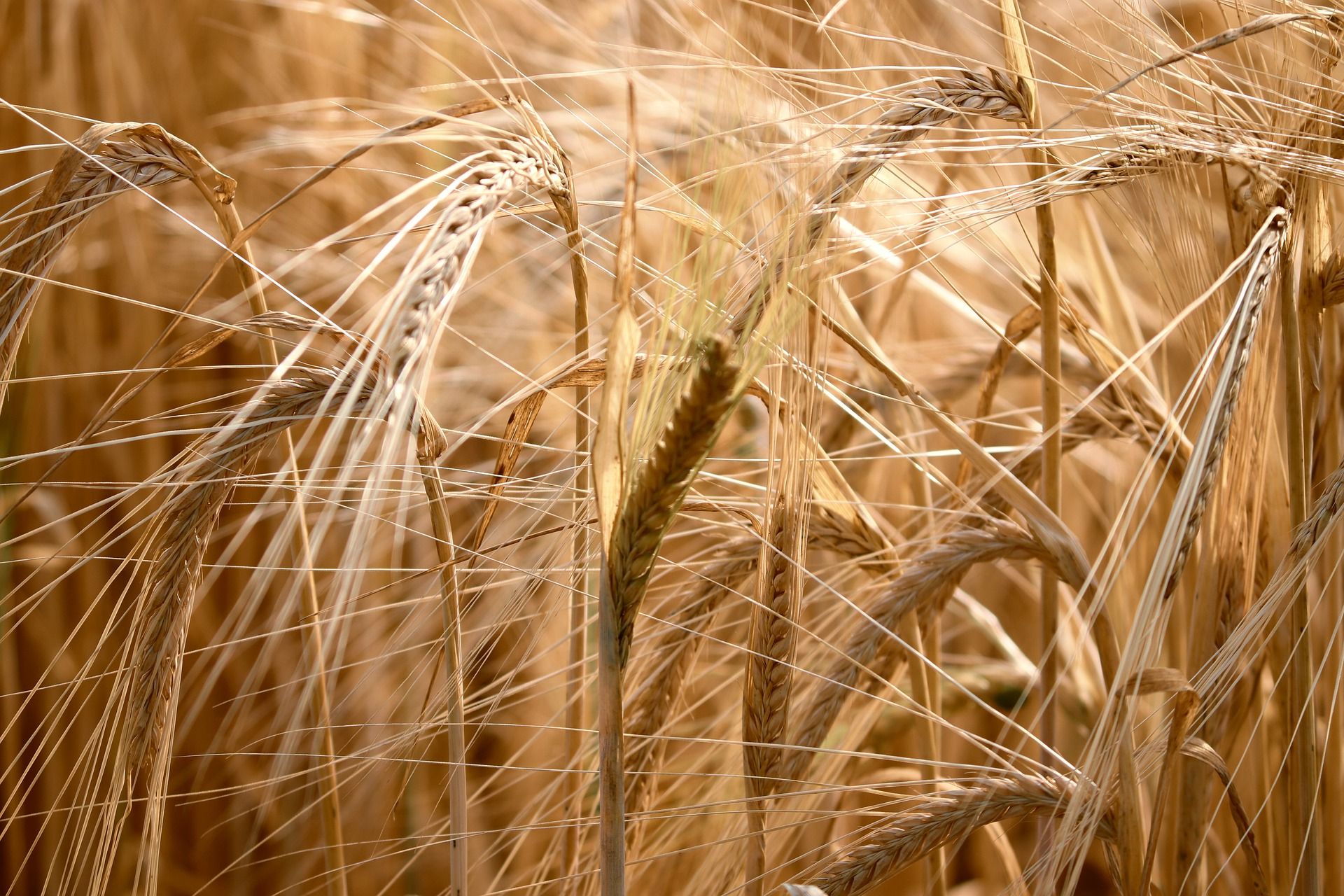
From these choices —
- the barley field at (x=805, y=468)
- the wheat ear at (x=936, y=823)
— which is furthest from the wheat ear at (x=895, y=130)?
the wheat ear at (x=936, y=823)

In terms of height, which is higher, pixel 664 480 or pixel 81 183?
pixel 81 183

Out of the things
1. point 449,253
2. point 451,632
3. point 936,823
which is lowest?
point 936,823

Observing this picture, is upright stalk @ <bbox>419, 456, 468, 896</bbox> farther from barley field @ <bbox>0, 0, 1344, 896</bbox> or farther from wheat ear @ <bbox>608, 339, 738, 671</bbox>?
wheat ear @ <bbox>608, 339, 738, 671</bbox>

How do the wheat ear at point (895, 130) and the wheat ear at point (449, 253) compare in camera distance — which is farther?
the wheat ear at point (895, 130)

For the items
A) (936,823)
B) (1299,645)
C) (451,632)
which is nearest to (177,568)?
(451,632)

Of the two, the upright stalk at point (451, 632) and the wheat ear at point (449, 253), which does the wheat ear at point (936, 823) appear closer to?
the upright stalk at point (451, 632)

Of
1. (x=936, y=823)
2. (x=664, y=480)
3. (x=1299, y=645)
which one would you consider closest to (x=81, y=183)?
(x=664, y=480)

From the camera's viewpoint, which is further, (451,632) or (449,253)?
(451,632)

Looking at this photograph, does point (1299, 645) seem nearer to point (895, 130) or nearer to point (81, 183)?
point (895, 130)

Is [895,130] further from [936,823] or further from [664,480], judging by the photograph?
[936,823]

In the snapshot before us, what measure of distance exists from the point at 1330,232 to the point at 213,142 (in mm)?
1435

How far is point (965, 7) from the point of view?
1.07 metres

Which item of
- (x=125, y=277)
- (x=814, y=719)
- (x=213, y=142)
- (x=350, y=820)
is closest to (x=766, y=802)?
(x=814, y=719)

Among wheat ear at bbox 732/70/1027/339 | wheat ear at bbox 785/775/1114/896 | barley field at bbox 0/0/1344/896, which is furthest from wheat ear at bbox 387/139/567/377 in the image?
wheat ear at bbox 785/775/1114/896
